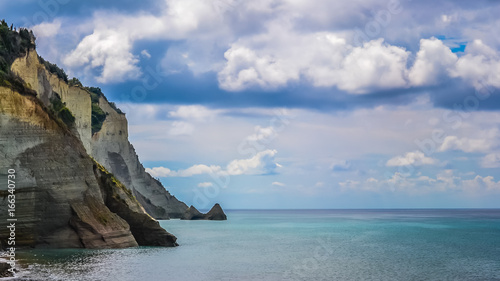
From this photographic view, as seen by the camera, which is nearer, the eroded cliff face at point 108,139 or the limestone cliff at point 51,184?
the limestone cliff at point 51,184

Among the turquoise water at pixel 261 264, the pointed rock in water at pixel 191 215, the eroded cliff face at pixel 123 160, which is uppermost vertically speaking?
the eroded cliff face at pixel 123 160

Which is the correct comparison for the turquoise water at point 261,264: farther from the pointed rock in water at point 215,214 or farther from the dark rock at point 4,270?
the pointed rock in water at point 215,214

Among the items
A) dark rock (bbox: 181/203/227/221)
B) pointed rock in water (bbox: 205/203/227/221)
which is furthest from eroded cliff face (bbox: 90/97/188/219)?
pointed rock in water (bbox: 205/203/227/221)

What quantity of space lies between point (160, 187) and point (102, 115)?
90.0 ft

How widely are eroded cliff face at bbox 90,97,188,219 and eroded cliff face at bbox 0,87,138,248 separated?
4184 centimetres

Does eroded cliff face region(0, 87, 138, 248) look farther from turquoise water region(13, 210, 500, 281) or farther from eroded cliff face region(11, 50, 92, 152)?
eroded cliff face region(11, 50, 92, 152)

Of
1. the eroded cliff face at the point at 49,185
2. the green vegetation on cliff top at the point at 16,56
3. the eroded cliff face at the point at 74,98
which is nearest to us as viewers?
the eroded cliff face at the point at 49,185

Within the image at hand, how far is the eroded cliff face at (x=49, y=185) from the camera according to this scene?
3416 centimetres

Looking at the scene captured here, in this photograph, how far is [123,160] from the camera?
3647 inches

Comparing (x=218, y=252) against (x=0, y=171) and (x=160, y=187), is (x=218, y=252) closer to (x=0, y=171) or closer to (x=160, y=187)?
(x=0, y=171)

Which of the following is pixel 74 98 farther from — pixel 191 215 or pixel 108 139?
pixel 191 215

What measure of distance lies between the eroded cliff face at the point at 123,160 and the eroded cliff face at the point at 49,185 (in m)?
41.8

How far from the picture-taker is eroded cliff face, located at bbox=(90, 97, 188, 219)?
288ft

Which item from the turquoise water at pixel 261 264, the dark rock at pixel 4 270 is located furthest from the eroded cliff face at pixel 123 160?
the dark rock at pixel 4 270
